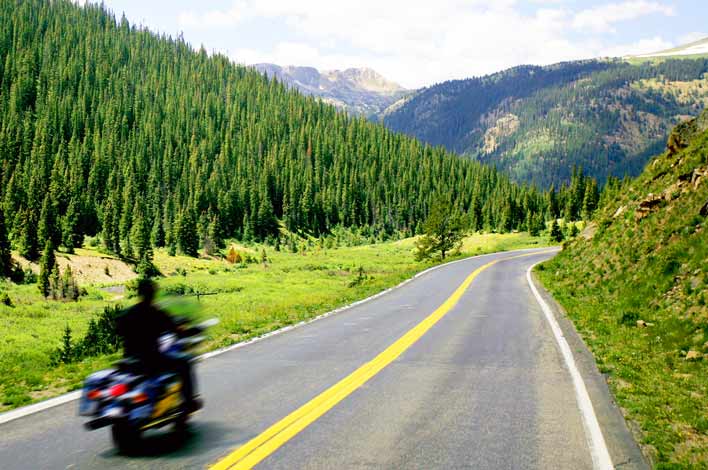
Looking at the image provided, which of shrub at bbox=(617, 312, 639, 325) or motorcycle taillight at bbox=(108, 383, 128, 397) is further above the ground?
motorcycle taillight at bbox=(108, 383, 128, 397)

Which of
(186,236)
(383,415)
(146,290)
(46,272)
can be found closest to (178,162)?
(186,236)

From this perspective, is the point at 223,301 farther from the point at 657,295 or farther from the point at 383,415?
the point at 383,415

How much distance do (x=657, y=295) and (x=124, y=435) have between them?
46.7 feet

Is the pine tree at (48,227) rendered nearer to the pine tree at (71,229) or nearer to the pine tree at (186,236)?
the pine tree at (71,229)

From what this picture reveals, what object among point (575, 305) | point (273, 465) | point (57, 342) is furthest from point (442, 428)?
point (57, 342)

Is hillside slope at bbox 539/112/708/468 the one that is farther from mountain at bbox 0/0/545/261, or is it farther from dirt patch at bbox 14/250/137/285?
mountain at bbox 0/0/545/261

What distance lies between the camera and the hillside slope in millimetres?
7340

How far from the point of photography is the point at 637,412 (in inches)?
289

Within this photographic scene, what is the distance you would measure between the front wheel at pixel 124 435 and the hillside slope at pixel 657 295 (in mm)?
5557

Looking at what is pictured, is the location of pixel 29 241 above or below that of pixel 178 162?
below

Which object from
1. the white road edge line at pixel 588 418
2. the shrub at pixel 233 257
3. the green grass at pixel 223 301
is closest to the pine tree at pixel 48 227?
the green grass at pixel 223 301

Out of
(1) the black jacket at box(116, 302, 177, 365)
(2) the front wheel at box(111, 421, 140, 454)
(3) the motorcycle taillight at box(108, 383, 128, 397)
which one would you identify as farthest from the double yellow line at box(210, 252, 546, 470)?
(1) the black jacket at box(116, 302, 177, 365)

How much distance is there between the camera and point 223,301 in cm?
4275

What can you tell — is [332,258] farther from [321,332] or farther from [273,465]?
[273,465]
